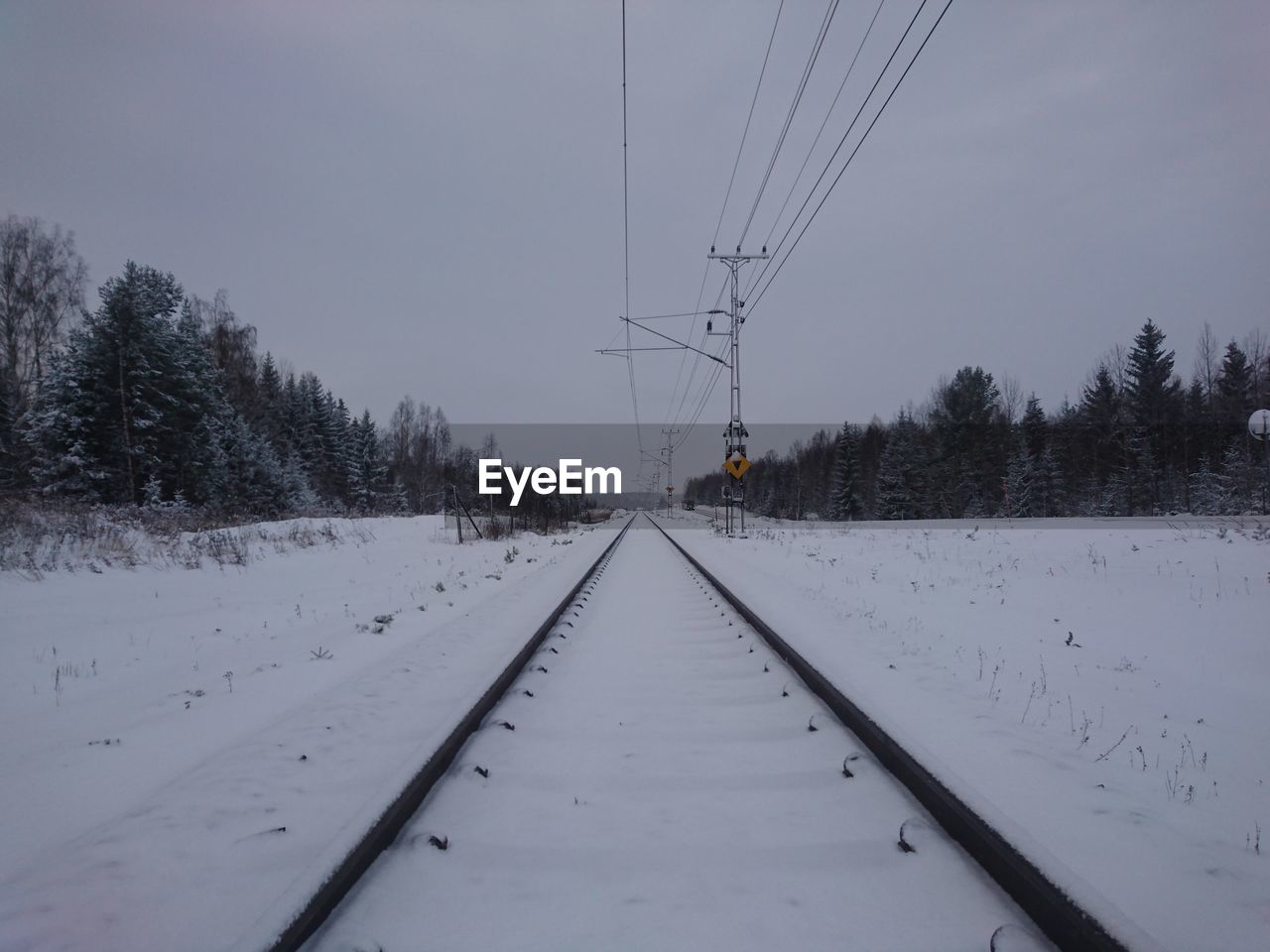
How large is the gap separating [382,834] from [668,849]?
3.37 feet

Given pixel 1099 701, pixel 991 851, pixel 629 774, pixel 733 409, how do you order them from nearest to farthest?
pixel 991 851 < pixel 629 774 < pixel 1099 701 < pixel 733 409

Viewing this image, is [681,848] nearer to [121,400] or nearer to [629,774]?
[629,774]

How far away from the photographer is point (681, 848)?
229 centimetres

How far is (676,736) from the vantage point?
344 centimetres

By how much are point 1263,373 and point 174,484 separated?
68.6 m

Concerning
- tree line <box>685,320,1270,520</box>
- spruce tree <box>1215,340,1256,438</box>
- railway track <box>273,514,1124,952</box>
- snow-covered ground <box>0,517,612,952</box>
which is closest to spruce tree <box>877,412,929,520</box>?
tree line <box>685,320,1270,520</box>

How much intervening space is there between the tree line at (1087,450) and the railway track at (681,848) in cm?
4560

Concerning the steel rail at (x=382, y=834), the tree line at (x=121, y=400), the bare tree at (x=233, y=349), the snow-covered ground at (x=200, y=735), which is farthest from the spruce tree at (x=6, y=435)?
the steel rail at (x=382, y=834)

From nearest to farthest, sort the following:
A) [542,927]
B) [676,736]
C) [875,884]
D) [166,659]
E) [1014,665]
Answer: [542,927] < [875,884] < [676,736] < [1014,665] < [166,659]

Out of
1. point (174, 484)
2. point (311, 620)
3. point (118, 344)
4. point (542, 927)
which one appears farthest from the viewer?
point (174, 484)

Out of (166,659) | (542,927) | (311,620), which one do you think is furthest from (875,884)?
(311,620)

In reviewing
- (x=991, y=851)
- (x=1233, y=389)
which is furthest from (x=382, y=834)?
(x=1233, y=389)

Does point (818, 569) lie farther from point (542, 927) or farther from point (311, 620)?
point (542, 927)

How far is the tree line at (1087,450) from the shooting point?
140ft
